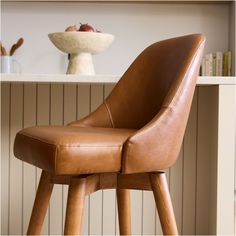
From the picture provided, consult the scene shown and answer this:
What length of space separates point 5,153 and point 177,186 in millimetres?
837

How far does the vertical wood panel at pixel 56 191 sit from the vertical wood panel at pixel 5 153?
211mm

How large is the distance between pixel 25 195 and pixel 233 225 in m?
1.01

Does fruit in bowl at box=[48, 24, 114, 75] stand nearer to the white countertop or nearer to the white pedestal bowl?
the white pedestal bowl

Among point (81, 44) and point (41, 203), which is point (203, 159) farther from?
point (41, 203)

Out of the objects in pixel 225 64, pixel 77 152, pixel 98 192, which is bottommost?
pixel 98 192

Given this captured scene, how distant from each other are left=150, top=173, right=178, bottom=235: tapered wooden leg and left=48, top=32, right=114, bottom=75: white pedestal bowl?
69cm

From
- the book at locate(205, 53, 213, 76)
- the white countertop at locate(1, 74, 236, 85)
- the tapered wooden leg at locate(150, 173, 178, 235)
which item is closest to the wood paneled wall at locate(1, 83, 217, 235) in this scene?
the book at locate(205, 53, 213, 76)

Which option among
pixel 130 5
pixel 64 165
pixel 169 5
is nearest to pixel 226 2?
pixel 169 5

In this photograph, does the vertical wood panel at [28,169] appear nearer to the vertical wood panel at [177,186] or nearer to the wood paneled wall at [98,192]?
the wood paneled wall at [98,192]

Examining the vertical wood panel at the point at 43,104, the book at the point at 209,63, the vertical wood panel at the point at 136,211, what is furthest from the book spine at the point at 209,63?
the vertical wood panel at the point at 43,104

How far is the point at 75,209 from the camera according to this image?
1.50 metres

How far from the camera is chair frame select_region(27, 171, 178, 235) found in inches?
59.6

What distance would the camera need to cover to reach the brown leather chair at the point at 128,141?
148cm

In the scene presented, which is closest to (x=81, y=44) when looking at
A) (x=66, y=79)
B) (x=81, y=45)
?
(x=81, y=45)
